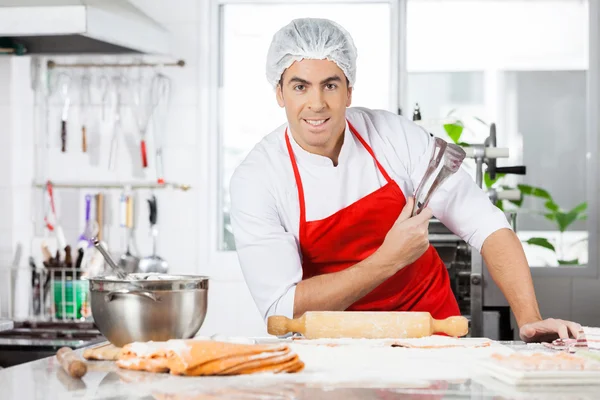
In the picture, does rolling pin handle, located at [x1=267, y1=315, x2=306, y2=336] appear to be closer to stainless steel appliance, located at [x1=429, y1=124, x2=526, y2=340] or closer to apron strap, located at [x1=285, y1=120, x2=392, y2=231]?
apron strap, located at [x1=285, y1=120, x2=392, y2=231]

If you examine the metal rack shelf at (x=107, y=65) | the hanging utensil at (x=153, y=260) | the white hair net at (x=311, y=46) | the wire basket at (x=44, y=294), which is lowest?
the wire basket at (x=44, y=294)

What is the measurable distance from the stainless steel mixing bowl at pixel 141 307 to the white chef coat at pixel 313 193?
51cm

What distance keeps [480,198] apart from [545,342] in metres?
0.55

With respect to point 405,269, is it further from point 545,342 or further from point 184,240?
point 184,240

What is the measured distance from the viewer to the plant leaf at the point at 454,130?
12.6 feet

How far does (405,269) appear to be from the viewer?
214 centimetres

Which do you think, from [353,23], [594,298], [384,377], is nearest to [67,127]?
[353,23]

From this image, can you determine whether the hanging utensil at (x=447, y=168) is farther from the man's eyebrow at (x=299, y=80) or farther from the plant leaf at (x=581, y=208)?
the plant leaf at (x=581, y=208)

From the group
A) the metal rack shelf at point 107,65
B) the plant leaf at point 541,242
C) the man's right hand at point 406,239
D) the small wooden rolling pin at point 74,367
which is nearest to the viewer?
the small wooden rolling pin at point 74,367

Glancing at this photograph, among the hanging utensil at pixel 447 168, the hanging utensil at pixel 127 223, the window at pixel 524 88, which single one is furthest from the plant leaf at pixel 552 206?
the hanging utensil at pixel 447 168

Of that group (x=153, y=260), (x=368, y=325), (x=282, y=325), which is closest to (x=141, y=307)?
(x=282, y=325)

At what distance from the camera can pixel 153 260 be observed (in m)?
3.70

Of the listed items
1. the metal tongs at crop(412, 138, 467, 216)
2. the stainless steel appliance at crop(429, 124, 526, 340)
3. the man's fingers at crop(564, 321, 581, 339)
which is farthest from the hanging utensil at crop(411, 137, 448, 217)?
the stainless steel appliance at crop(429, 124, 526, 340)

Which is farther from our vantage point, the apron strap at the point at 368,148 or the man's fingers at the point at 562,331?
the apron strap at the point at 368,148
